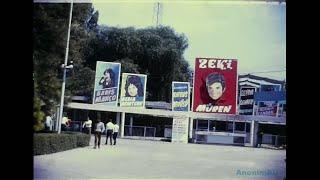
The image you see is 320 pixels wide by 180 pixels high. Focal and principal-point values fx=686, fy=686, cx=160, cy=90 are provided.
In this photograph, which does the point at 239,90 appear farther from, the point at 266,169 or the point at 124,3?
the point at 124,3

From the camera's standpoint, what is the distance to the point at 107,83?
6.58 m

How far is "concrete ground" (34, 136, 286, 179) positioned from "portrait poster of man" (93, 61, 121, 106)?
0.42 meters

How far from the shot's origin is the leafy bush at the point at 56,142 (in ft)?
21.3

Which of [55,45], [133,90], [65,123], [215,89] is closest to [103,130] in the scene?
[65,123]

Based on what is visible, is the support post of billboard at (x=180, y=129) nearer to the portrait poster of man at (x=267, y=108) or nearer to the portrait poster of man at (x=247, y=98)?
the portrait poster of man at (x=247, y=98)

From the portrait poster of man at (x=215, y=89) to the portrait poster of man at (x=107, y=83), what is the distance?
2.49ft

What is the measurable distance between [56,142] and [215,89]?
160cm

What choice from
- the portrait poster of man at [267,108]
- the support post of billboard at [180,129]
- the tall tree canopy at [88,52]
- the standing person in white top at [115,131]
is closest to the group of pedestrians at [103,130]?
the standing person in white top at [115,131]

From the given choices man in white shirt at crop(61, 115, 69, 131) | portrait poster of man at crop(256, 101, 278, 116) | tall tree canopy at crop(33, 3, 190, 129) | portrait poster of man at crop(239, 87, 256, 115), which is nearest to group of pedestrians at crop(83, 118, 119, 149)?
man in white shirt at crop(61, 115, 69, 131)

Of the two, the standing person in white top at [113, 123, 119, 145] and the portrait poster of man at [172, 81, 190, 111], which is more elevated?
the portrait poster of man at [172, 81, 190, 111]

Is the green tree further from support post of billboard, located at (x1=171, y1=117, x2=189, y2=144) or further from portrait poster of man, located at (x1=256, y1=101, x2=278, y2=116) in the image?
portrait poster of man, located at (x1=256, y1=101, x2=278, y2=116)

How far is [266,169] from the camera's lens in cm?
643

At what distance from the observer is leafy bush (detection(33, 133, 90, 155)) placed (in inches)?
256
